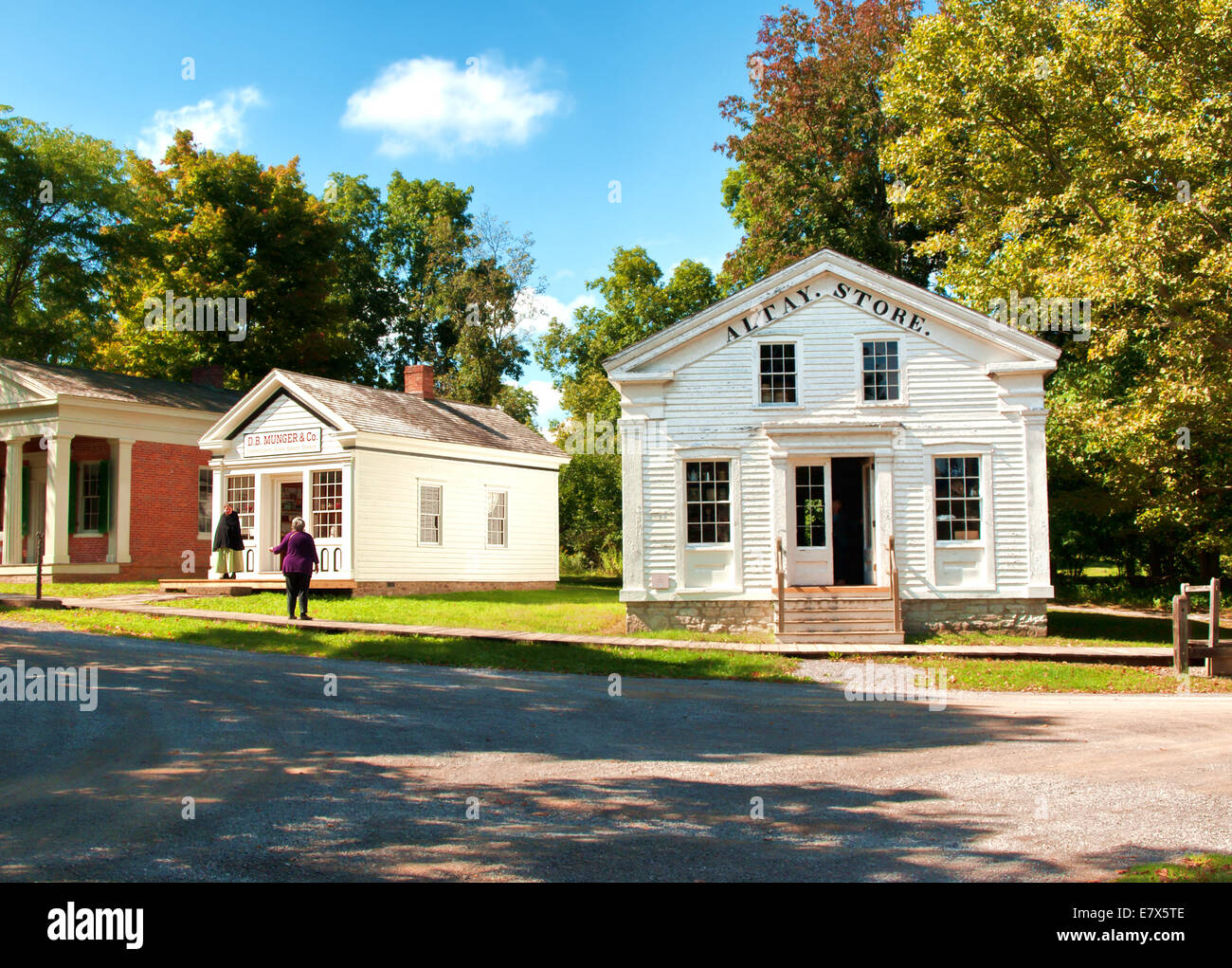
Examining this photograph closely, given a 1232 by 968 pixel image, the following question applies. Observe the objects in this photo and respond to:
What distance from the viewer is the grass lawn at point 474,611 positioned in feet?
60.1

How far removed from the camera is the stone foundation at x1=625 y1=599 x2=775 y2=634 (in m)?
18.8

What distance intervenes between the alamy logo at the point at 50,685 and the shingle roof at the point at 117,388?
55.2 ft

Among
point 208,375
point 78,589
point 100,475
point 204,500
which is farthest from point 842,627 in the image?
point 208,375

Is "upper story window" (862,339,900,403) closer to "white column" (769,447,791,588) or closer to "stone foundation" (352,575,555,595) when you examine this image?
"white column" (769,447,791,588)

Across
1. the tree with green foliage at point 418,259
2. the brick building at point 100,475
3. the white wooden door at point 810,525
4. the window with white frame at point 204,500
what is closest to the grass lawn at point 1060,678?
the white wooden door at point 810,525

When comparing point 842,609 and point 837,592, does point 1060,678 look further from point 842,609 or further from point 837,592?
point 837,592

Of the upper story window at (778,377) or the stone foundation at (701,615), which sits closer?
the stone foundation at (701,615)

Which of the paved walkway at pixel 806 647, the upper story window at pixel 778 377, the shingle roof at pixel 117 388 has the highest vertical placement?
the shingle roof at pixel 117 388

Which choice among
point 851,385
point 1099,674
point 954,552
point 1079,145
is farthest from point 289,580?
point 1079,145

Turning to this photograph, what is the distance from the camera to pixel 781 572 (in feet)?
57.4
